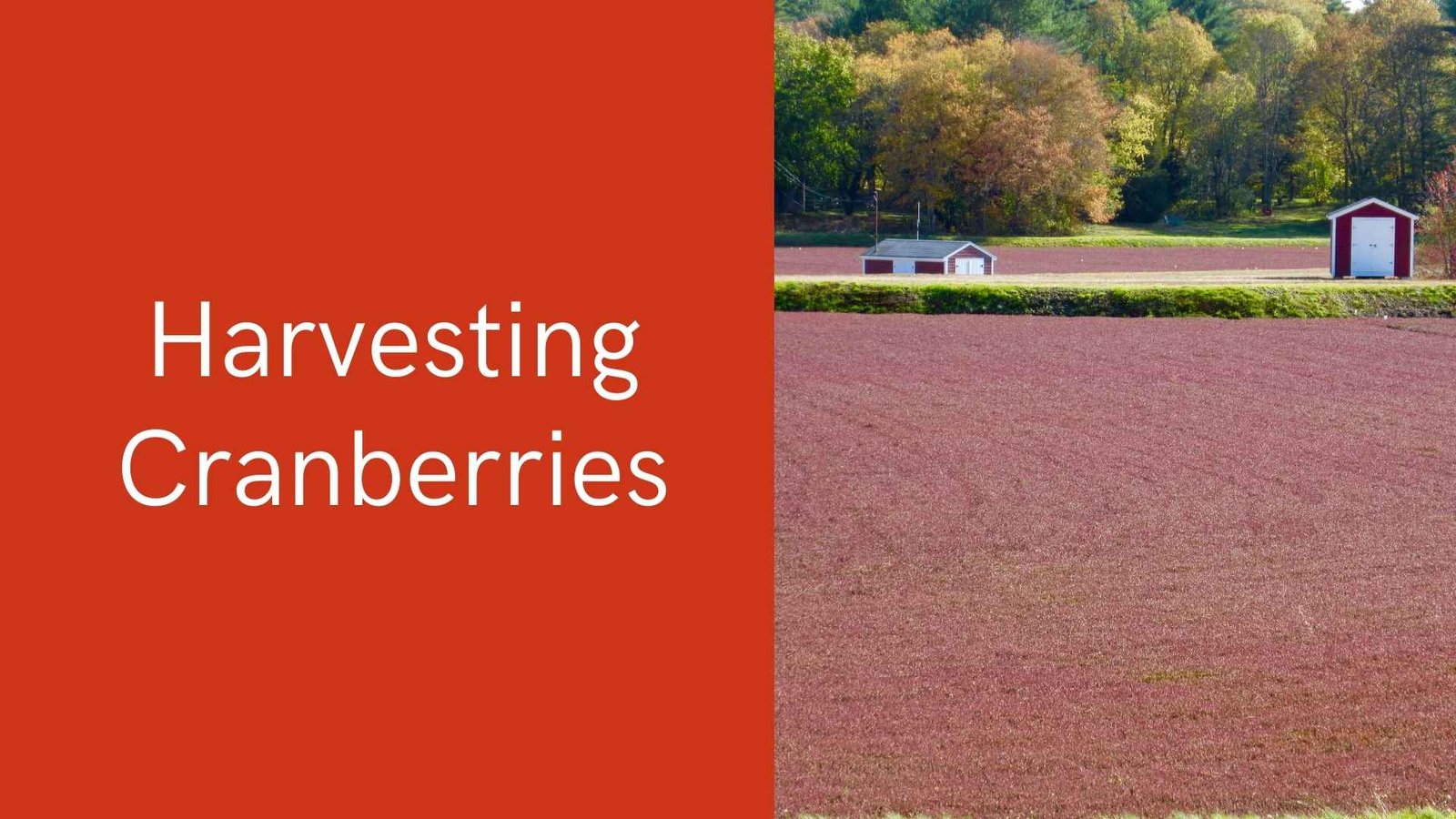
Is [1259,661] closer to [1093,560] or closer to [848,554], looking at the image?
[1093,560]

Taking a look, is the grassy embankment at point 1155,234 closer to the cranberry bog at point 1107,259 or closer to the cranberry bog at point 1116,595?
the cranberry bog at point 1107,259

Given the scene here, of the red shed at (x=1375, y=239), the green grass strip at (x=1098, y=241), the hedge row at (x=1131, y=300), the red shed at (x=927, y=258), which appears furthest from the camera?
the green grass strip at (x=1098, y=241)

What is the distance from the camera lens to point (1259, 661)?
988cm

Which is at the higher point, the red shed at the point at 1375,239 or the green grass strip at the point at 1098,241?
the green grass strip at the point at 1098,241

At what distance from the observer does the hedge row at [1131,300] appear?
32906 mm

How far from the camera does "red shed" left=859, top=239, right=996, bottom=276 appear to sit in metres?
48.0

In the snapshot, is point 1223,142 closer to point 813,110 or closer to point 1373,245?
point 813,110

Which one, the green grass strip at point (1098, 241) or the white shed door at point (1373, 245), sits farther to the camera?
the green grass strip at point (1098, 241)

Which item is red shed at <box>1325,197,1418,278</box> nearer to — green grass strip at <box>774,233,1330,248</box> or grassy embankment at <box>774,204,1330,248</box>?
grassy embankment at <box>774,204,1330,248</box>

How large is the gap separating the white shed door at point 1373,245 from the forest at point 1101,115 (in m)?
32.7

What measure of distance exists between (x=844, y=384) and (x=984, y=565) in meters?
11.5

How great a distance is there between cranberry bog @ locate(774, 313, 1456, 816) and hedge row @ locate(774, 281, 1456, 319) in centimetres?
920

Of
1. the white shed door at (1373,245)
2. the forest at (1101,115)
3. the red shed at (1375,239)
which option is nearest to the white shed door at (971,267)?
the red shed at (1375,239)

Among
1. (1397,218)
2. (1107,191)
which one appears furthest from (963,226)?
(1397,218)
